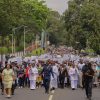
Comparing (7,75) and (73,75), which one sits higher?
(7,75)

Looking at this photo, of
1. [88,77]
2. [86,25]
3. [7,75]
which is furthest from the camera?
[86,25]

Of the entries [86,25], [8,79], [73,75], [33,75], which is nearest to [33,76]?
[33,75]

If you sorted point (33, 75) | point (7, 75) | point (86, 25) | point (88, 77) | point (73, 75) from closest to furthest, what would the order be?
point (88, 77) < point (7, 75) < point (33, 75) < point (73, 75) < point (86, 25)

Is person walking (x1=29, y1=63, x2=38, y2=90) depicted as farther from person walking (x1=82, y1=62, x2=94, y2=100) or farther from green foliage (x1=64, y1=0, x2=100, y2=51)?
green foliage (x1=64, y1=0, x2=100, y2=51)

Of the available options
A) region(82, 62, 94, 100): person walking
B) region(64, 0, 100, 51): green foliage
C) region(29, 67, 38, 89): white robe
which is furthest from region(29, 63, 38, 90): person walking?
region(64, 0, 100, 51): green foliage

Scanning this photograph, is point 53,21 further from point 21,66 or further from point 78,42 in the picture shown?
point 21,66

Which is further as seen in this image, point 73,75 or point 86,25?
point 86,25

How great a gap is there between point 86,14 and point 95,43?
409 centimetres

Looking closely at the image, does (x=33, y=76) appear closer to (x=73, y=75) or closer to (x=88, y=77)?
(x=73, y=75)

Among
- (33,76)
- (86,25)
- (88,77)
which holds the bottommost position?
(33,76)

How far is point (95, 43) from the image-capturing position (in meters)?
64.8

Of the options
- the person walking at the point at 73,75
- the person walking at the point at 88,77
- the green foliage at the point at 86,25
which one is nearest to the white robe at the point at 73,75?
the person walking at the point at 73,75

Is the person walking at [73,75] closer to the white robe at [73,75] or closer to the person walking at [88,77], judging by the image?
the white robe at [73,75]

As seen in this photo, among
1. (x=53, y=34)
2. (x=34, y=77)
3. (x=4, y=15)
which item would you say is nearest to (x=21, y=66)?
(x=34, y=77)
